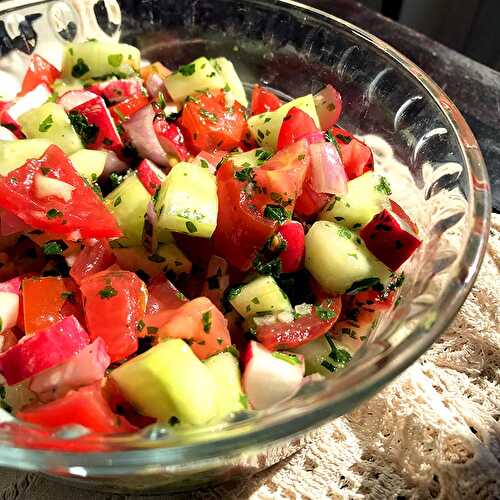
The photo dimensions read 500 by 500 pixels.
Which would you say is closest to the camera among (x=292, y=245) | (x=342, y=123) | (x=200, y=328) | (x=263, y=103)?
(x=200, y=328)

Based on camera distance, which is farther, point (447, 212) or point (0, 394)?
point (447, 212)

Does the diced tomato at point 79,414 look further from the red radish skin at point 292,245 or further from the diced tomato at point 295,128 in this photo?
the diced tomato at point 295,128

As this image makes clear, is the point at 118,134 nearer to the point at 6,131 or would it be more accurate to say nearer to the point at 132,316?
the point at 6,131

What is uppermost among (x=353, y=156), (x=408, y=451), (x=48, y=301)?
(x=353, y=156)

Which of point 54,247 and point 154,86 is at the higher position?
point 154,86

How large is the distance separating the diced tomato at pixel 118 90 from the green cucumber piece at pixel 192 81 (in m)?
0.07

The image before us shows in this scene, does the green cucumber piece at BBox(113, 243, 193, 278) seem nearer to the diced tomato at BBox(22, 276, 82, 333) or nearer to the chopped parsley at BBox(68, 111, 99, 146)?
the diced tomato at BBox(22, 276, 82, 333)

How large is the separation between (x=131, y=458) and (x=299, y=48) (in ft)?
3.74

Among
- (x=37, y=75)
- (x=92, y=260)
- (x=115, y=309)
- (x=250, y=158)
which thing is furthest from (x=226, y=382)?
(x=37, y=75)

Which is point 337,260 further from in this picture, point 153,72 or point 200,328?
point 153,72

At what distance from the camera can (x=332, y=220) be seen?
111 cm

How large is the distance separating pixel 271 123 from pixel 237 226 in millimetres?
296

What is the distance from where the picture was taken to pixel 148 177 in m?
1.15

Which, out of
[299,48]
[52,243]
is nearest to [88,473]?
[52,243]
